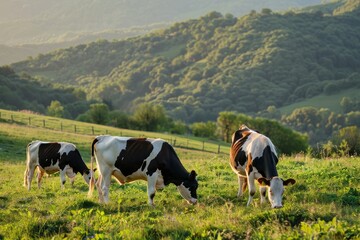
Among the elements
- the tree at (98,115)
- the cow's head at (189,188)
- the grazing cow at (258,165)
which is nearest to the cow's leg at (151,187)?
the cow's head at (189,188)

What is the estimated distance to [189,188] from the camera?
15633mm

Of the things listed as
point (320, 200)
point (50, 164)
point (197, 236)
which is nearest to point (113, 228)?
point (197, 236)

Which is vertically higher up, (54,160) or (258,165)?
(258,165)

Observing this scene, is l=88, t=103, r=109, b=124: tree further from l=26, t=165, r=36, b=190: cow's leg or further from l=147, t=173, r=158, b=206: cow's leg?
l=147, t=173, r=158, b=206: cow's leg

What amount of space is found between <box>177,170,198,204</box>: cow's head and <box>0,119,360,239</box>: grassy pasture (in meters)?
0.23

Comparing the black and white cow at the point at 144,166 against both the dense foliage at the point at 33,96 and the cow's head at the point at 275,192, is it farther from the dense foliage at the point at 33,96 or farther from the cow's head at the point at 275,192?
the dense foliage at the point at 33,96

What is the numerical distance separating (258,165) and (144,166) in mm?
3548

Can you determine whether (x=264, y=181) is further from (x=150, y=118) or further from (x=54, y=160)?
A: (x=150, y=118)

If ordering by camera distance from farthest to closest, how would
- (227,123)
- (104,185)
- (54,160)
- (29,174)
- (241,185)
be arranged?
(227,123)
(54,160)
(29,174)
(241,185)
(104,185)

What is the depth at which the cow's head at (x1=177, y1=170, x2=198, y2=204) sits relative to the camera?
615 inches

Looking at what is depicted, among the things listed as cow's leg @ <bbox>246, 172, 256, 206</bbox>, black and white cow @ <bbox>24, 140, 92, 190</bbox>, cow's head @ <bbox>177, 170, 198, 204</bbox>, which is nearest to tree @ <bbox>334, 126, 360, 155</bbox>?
cow's leg @ <bbox>246, 172, 256, 206</bbox>

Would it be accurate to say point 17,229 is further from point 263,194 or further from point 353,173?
point 353,173

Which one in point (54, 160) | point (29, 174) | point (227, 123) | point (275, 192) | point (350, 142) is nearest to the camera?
point (275, 192)

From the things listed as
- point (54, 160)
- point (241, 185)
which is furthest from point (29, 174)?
point (241, 185)
